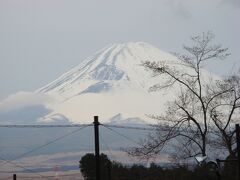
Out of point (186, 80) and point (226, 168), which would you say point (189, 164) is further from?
point (186, 80)

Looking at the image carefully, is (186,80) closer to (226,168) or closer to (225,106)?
(225,106)

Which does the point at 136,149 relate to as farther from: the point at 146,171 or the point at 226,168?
the point at 226,168

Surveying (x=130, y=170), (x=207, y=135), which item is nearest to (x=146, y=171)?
(x=130, y=170)

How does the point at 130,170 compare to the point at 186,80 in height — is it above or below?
below

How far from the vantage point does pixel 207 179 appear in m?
36.2

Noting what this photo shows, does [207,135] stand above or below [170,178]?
above

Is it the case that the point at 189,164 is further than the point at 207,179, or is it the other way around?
the point at 189,164

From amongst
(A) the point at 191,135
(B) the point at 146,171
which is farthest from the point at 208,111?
(B) the point at 146,171

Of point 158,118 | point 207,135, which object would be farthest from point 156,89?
point 207,135

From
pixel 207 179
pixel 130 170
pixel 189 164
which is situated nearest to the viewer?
pixel 207 179

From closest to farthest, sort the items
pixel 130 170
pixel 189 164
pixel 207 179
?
pixel 207 179, pixel 189 164, pixel 130 170

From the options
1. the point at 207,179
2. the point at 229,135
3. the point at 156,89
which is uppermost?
the point at 156,89

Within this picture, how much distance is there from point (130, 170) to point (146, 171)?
155 cm

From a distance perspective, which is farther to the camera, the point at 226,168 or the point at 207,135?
the point at 207,135
